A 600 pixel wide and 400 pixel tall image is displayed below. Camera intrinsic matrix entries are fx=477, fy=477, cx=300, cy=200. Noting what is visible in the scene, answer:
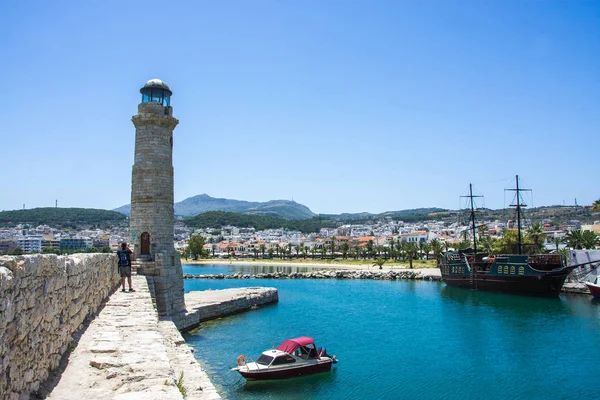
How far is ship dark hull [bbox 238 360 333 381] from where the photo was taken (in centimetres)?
1672

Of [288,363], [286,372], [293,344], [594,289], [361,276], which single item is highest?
[293,344]

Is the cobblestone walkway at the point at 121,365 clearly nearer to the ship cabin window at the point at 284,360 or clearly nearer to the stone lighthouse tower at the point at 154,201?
the ship cabin window at the point at 284,360

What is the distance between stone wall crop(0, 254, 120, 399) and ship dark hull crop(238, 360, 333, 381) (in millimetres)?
9965

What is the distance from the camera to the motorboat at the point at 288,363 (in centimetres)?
1684

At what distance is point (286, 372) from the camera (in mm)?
17219

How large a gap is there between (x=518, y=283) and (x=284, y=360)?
3272 cm

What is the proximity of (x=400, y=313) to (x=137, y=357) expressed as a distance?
96.3 feet

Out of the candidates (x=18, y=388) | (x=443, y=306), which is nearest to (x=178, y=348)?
(x=18, y=388)

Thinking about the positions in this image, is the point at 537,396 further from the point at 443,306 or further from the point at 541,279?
the point at 541,279

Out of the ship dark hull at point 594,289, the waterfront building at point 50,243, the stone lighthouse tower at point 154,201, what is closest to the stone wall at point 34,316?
the stone lighthouse tower at point 154,201

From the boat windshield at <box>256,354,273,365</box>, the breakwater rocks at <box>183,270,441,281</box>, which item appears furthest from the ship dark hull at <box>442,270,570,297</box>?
the boat windshield at <box>256,354,273,365</box>

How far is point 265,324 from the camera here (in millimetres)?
27906

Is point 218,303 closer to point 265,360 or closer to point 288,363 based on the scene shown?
point 265,360

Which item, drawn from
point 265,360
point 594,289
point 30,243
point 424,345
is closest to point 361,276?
point 594,289
